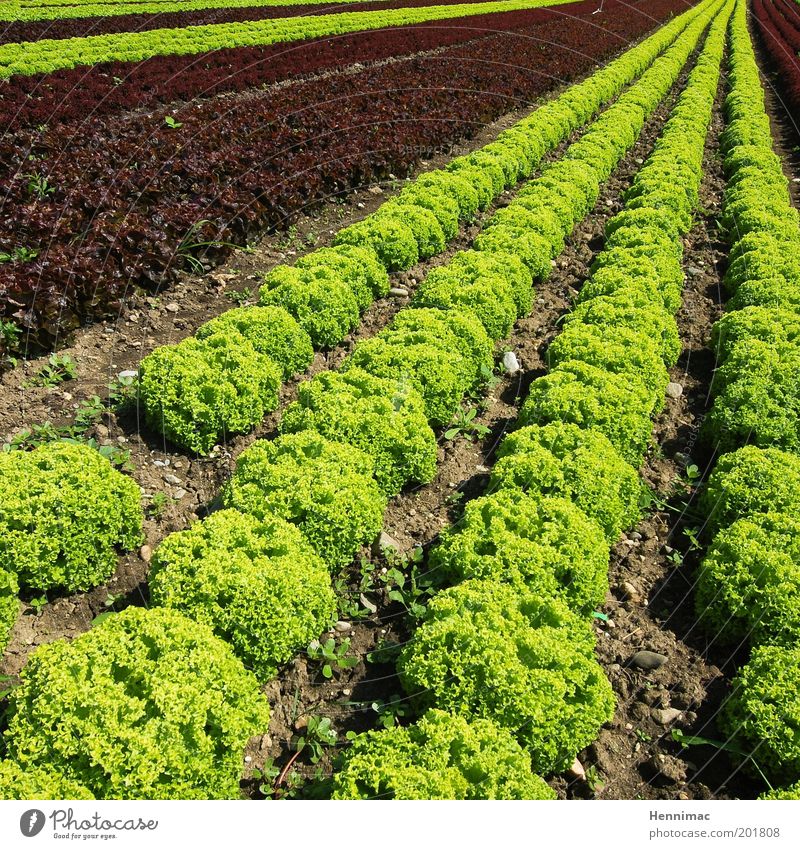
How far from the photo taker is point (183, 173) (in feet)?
41.9

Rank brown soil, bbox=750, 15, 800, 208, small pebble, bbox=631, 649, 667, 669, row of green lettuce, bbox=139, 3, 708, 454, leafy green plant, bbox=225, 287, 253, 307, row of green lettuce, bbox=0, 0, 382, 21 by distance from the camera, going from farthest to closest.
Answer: row of green lettuce, bbox=0, 0, 382, 21, brown soil, bbox=750, 15, 800, 208, leafy green plant, bbox=225, 287, 253, 307, row of green lettuce, bbox=139, 3, 708, 454, small pebble, bbox=631, 649, 667, 669

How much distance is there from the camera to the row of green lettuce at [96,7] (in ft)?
97.1

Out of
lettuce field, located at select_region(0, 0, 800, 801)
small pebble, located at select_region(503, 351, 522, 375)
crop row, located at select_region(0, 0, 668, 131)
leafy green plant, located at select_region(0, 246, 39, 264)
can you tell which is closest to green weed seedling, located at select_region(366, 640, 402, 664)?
lettuce field, located at select_region(0, 0, 800, 801)

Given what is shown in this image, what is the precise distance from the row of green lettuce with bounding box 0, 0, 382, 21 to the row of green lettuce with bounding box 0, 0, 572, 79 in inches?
156

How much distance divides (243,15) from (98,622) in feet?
128

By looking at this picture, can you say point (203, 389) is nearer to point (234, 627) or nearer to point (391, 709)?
point (234, 627)

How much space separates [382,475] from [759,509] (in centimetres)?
377

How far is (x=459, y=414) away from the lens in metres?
8.70

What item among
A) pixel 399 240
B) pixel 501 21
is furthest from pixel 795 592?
pixel 501 21

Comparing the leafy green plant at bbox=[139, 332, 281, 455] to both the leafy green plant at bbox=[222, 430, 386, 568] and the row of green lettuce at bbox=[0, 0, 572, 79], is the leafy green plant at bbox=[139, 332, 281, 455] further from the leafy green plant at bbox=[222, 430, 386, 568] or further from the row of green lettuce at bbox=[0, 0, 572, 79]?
the row of green lettuce at bbox=[0, 0, 572, 79]

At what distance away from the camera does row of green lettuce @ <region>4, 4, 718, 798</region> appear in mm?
4199

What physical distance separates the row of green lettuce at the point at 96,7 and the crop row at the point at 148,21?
44cm

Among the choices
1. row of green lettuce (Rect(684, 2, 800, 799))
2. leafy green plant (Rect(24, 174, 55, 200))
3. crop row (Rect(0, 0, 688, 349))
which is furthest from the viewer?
leafy green plant (Rect(24, 174, 55, 200))
